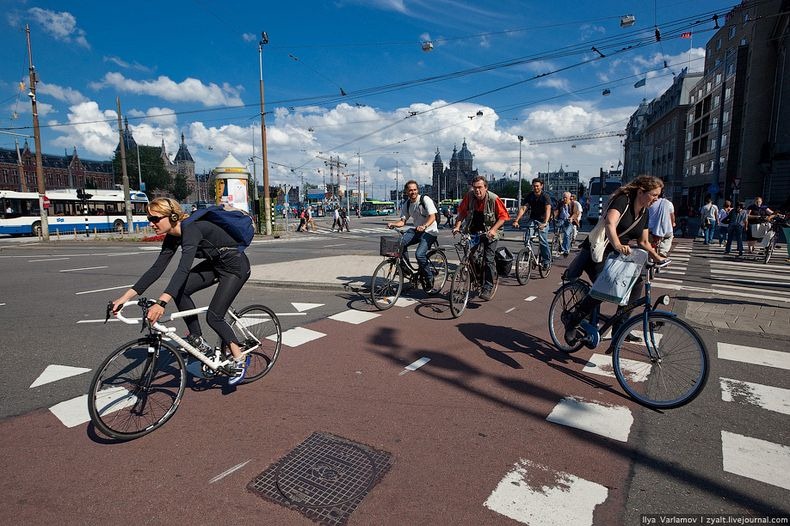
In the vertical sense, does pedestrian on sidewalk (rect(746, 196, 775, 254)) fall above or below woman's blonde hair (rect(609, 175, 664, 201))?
below

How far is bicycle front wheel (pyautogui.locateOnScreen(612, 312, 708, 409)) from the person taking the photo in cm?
320

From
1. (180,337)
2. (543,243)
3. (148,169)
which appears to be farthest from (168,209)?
(148,169)

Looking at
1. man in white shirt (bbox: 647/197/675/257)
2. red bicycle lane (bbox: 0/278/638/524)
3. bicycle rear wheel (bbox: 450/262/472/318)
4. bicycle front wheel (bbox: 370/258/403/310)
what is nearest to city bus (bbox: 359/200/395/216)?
bicycle front wheel (bbox: 370/258/403/310)

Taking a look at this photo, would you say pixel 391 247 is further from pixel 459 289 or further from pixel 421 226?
A: pixel 459 289

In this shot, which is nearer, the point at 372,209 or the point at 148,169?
the point at 372,209

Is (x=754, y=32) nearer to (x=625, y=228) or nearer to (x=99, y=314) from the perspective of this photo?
(x=625, y=228)

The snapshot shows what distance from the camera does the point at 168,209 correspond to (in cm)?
321

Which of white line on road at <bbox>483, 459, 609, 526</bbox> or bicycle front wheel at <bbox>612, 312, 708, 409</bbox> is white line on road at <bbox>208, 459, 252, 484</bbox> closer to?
white line on road at <bbox>483, 459, 609, 526</bbox>

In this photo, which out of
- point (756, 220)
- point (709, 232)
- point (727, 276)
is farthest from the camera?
point (709, 232)

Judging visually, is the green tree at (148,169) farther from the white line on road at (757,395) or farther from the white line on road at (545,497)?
the white line on road at (757,395)

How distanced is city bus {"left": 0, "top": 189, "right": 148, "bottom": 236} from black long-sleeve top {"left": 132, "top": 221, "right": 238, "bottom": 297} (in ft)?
102

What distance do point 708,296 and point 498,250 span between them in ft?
12.6

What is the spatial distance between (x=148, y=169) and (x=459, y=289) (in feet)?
313

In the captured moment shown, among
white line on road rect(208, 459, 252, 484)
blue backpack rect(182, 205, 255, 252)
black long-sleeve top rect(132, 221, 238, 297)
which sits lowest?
white line on road rect(208, 459, 252, 484)
